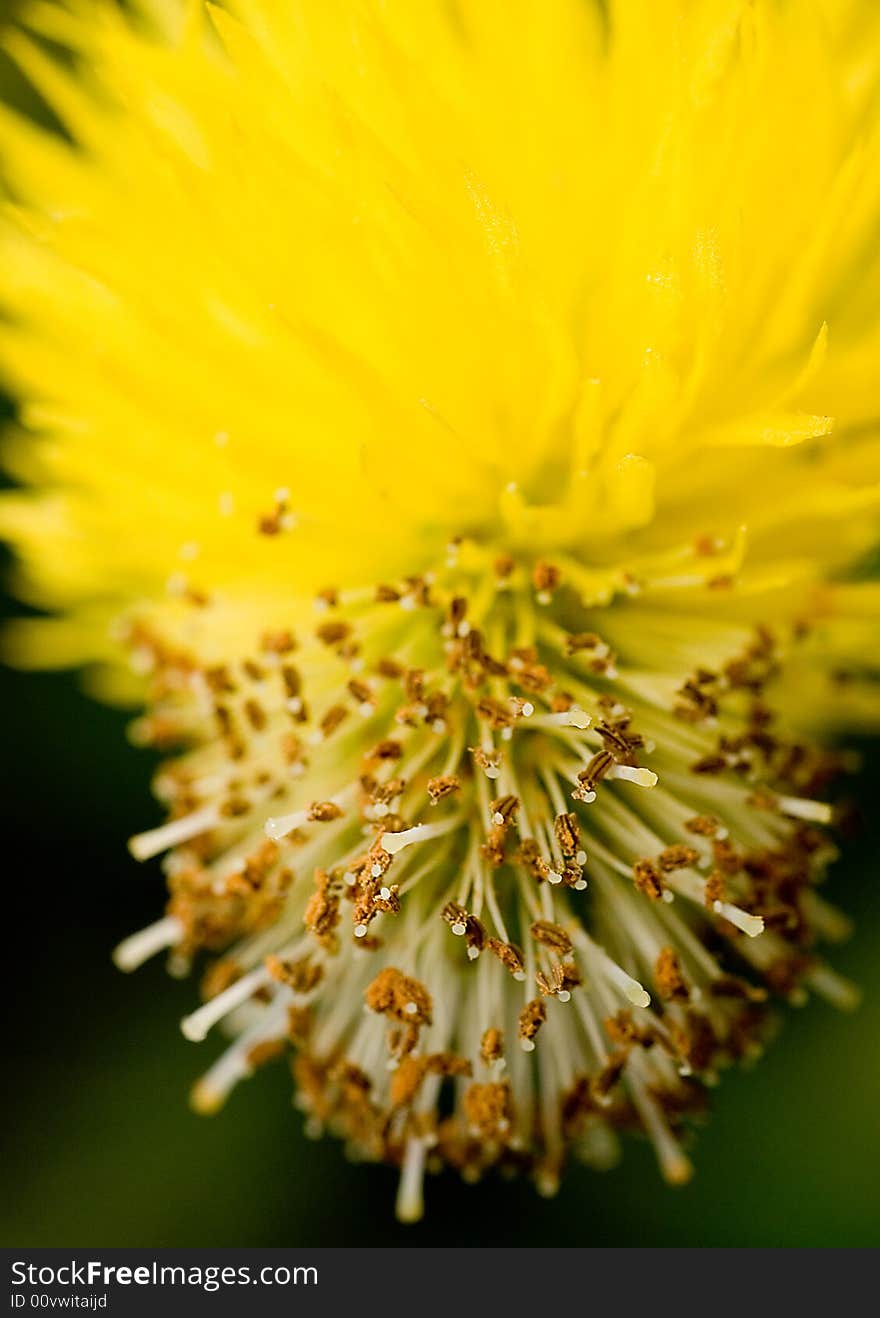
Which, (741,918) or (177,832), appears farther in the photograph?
(177,832)

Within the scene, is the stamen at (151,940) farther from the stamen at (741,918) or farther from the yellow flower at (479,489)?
the stamen at (741,918)

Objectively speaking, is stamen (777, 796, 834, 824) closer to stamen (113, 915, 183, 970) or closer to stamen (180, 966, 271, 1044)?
stamen (180, 966, 271, 1044)

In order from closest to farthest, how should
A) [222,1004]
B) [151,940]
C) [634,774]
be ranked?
[634,774], [222,1004], [151,940]

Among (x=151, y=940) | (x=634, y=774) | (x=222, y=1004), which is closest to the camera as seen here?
(x=634, y=774)

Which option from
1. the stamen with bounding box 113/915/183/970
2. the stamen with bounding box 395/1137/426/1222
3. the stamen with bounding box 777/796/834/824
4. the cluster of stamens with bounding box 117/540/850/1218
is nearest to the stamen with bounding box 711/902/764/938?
the cluster of stamens with bounding box 117/540/850/1218

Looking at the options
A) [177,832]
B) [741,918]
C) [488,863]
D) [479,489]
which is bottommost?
[741,918]

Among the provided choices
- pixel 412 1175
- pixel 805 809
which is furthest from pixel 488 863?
pixel 412 1175

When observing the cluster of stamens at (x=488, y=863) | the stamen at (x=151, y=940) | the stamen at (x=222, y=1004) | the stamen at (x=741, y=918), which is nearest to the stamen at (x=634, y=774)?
the cluster of stamens at (x=488, y=863)

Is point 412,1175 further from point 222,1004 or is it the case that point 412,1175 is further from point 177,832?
point 177,832
